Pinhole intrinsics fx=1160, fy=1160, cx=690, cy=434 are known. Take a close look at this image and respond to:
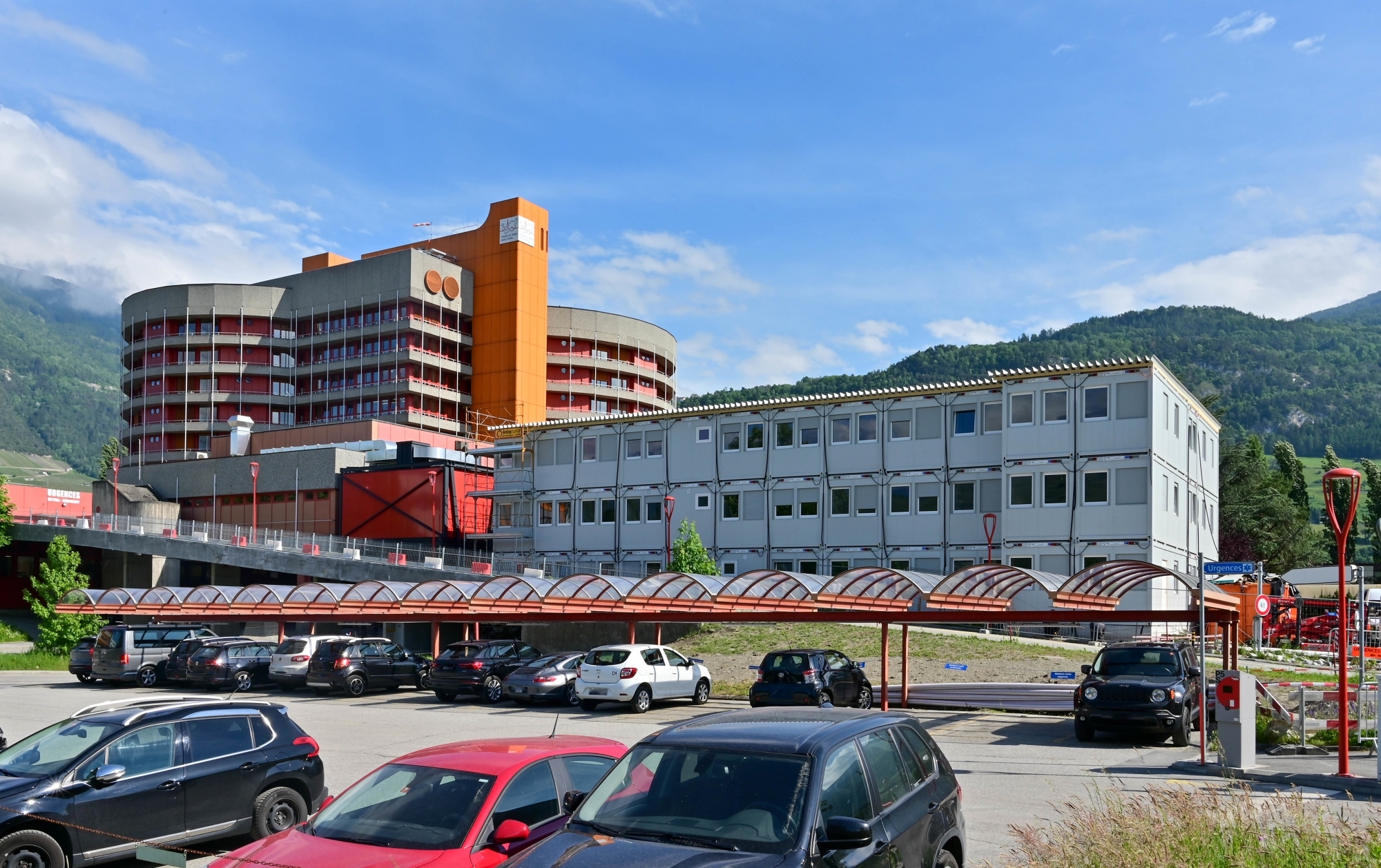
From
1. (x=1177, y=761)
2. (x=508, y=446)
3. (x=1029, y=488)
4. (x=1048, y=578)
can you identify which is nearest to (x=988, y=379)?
(x=1029, y=488)

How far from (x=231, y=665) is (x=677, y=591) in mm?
12300

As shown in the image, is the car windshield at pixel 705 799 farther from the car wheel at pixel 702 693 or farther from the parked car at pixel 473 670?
the parked car at pixel 473 670

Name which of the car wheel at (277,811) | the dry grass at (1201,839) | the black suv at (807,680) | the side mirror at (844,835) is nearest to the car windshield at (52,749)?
the car wheel at (277,811)

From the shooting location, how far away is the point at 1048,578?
26.4 metres

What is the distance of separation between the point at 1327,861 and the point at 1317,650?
148 feet

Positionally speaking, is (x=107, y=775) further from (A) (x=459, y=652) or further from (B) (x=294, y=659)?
(B) (x=294, y=659)

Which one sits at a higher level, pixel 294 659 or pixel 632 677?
pixel 632 677

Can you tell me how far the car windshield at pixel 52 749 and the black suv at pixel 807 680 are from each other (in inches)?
614

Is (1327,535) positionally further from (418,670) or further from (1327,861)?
(1327,861)

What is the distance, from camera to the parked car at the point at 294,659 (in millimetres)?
31031

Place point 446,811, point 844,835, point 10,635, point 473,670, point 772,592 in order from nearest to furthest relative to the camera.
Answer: point 844,835, point 446,811, point 473,670, point 772,592, point 10,635

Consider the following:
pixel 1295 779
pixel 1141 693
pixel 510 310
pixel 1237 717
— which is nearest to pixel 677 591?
pixel 1141 693

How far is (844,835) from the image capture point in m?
6.13

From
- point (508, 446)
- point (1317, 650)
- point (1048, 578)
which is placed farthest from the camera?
point (508, 446)
